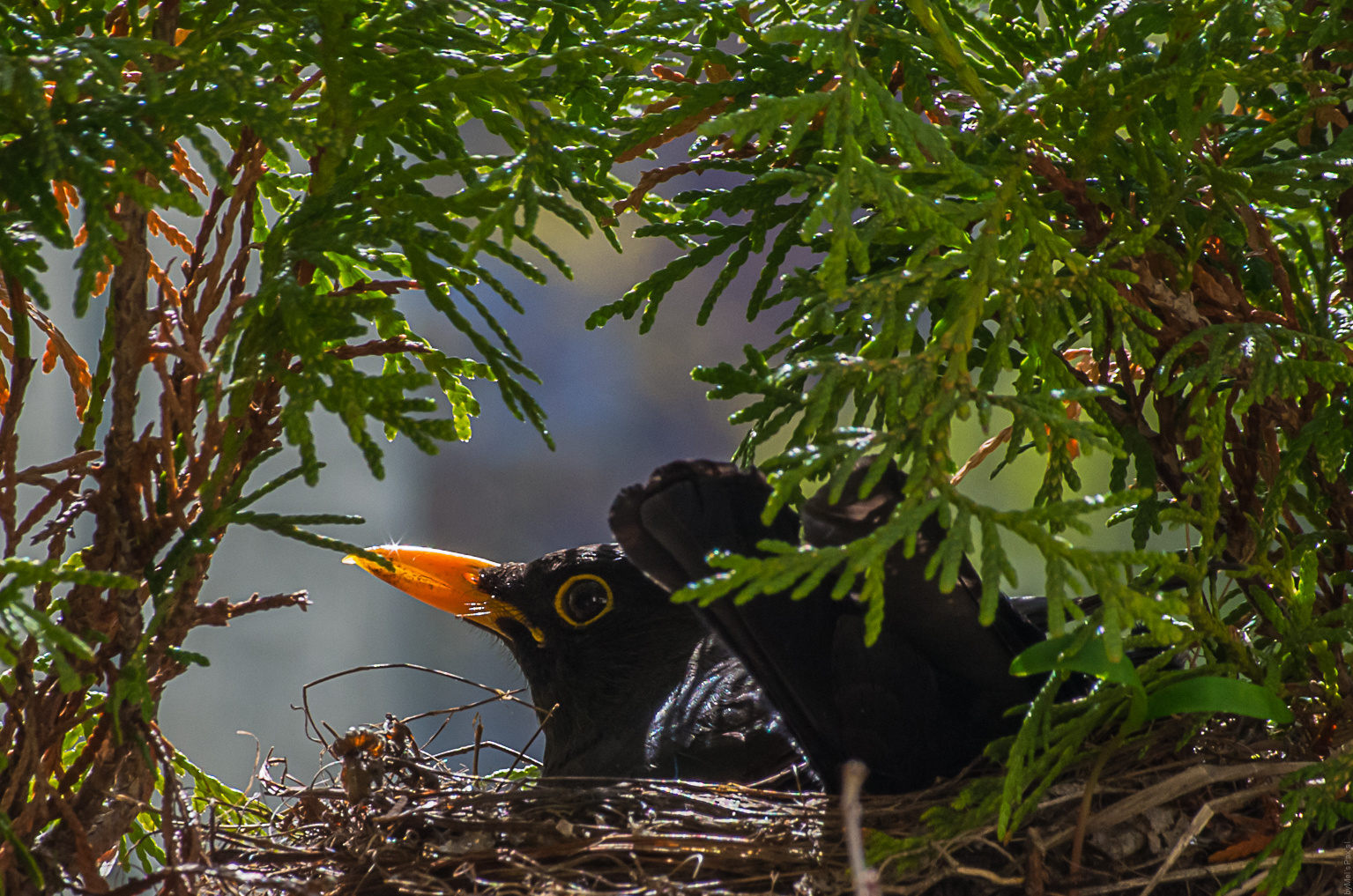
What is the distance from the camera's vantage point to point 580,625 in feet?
4.97

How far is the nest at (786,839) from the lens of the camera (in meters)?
0.80

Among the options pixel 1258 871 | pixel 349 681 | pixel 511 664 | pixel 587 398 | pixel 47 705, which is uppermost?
pixel 587 398

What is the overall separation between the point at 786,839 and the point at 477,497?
2.05 m

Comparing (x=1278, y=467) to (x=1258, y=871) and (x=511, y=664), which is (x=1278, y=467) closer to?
(x=1258, y=871)

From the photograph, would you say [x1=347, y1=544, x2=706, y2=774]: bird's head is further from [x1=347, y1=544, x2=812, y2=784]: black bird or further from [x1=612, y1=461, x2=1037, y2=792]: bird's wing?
[x1=612, y1=461, x2=1037, y2=792]: bird's wing

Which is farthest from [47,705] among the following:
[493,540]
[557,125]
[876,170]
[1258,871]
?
[493,540]

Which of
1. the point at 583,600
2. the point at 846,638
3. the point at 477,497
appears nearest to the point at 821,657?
the point at 846,638

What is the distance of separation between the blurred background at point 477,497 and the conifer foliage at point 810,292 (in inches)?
68.5

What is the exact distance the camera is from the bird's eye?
4.93 ft

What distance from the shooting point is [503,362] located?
2.58 feet

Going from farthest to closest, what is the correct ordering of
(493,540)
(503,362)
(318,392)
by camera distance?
(493,540)
(503,362)
(318,392)

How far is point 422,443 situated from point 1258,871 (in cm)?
70

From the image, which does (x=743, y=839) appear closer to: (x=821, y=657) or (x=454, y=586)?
(x=821, y=657)

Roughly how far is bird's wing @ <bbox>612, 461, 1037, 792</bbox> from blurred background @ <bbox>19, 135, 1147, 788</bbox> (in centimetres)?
174
